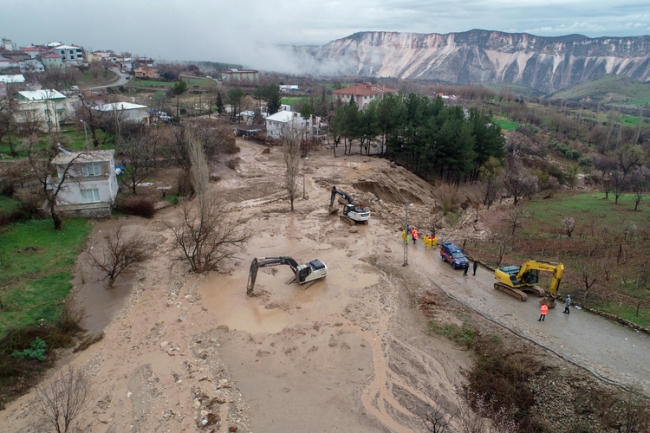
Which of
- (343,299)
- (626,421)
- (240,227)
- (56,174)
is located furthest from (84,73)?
(626,421)

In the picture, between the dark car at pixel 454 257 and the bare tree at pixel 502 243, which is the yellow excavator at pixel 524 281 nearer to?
the dark car at pixel 454 257

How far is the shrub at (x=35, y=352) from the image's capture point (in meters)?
16.5

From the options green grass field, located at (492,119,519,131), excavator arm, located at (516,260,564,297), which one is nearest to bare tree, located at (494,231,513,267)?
excavator arm, located at (516,260,564,297)

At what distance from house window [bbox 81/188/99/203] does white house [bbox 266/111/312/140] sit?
3176 centimetres

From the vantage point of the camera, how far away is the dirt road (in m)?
14.8

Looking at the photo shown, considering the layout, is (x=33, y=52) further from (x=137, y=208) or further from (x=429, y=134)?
(x=429, y=134)

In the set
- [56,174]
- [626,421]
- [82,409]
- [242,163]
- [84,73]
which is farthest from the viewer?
[84,73]

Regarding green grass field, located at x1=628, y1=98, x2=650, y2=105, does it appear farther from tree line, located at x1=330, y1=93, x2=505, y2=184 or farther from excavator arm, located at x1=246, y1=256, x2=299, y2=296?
Result: excavator arm, located at x1=246, y1=256, x2=299, y2=296

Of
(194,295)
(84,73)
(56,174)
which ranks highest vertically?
(84,73)

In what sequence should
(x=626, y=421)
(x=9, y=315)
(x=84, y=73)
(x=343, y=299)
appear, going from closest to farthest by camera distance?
(x=626, y=421), (x=9, y=315), (x=343, y=299), (x=84, y=73)

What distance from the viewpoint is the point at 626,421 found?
13469 millimetres

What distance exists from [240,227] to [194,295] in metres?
10.1

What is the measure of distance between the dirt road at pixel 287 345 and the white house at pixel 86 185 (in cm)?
584

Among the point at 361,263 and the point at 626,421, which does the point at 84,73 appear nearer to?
the point at 361,263
